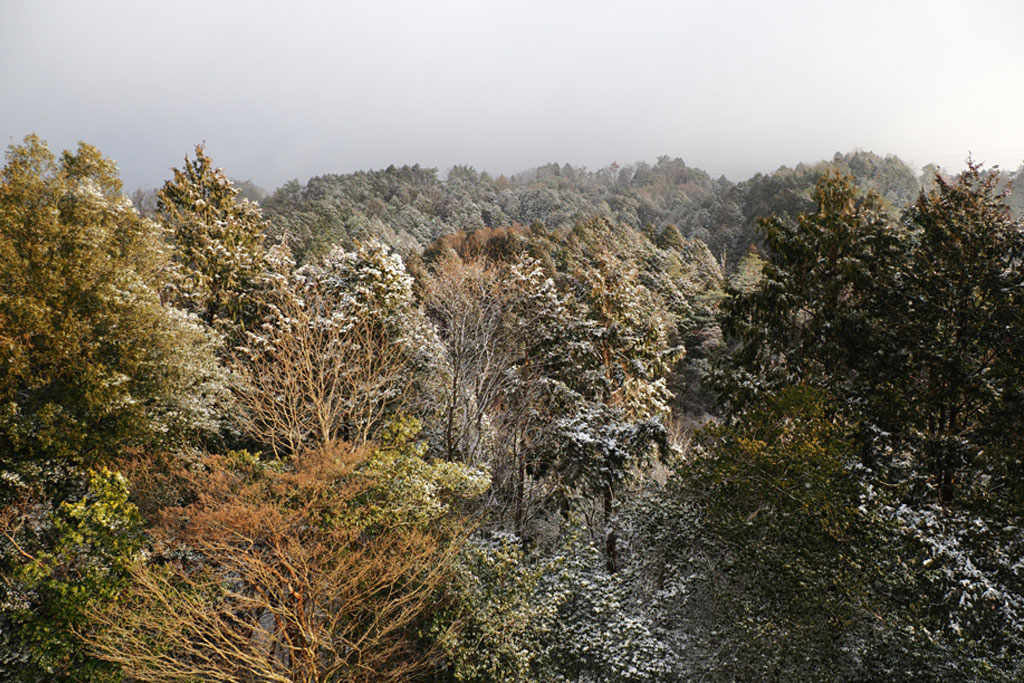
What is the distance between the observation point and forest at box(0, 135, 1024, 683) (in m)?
8.70

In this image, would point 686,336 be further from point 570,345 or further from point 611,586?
point 611,586

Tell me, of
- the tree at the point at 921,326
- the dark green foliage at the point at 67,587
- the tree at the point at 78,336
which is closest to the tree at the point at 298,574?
the dark green foliage at the point at 67,587

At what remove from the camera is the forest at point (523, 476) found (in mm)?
8695

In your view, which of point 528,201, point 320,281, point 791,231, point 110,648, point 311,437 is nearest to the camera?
point 110,648

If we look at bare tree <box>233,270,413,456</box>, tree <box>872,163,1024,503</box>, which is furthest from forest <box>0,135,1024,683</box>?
bare tree <box>233,270,413,456</box>

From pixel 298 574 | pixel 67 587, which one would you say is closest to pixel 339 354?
pixel 298 574

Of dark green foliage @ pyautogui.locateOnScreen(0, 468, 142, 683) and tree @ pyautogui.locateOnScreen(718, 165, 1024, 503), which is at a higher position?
tree @ pyautogui.locateOnScreen(718, 165, 1024, 503)

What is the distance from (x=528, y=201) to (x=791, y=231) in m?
53.9

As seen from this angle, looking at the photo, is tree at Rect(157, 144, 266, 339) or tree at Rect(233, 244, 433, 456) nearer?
tree at Rect(233, 244, 433, 456)

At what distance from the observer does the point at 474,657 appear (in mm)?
9305

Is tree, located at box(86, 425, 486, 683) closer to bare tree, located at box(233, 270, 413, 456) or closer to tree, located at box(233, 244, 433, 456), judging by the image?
bare tree, located at box(233, 270, 413, 456)

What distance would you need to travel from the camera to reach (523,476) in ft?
48.7

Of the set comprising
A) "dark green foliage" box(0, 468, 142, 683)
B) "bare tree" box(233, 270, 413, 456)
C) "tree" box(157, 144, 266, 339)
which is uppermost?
"tree" box(157, 144, 266, 339)

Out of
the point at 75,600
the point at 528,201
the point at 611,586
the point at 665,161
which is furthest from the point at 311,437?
the point at 665,161
